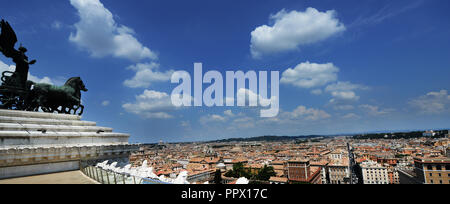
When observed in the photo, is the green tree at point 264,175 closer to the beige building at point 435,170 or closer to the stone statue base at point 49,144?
the beige building at point 435,170

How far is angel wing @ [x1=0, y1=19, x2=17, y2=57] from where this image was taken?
356 inches

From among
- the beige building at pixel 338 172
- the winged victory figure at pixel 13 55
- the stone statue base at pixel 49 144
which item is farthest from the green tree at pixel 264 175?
the winged victory figure at pixel 13 55

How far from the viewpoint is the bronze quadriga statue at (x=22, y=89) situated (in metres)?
A: 8.97

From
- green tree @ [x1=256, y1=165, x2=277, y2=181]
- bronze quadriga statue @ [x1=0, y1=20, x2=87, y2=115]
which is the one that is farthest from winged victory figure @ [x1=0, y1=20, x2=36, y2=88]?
green tree @ [x1=256, y1=165, x2=277, y2=181]

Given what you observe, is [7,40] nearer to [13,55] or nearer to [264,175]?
[13,55]

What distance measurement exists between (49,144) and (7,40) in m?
5.14

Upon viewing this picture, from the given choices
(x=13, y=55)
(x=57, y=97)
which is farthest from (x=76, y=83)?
(x=13, y=55)

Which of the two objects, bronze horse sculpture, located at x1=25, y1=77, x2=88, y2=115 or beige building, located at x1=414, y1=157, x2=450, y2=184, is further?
beige building, located at x1=414, y1=157, x2=450, y2=184

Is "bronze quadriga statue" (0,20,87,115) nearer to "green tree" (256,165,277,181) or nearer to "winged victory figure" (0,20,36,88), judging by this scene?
"winged victory figure" (0,20,36,88)

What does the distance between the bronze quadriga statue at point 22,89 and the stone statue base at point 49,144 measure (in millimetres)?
982
